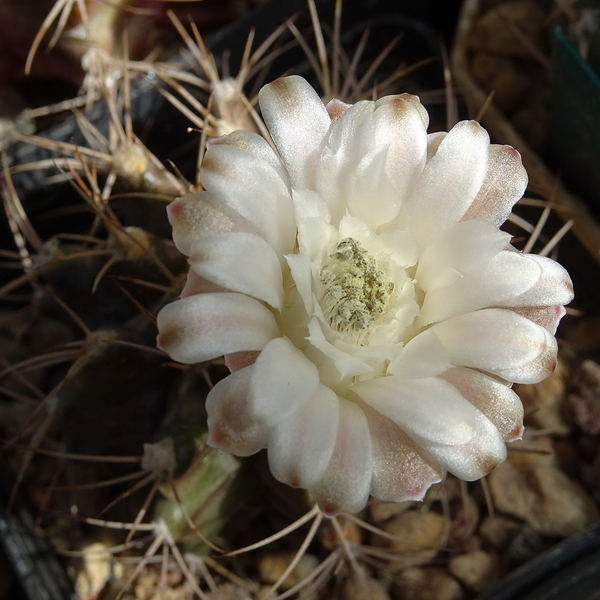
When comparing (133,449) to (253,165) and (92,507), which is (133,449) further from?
(253,165)

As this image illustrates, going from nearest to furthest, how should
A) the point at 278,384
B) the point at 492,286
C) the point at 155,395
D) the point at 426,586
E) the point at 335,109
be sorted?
the point at 278,384 → the point at 492,286 → the point at 335,109 → the point at 155,395 → the point at 426,586

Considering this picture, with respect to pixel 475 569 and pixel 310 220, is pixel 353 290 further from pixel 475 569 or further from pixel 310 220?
pixel 475 569

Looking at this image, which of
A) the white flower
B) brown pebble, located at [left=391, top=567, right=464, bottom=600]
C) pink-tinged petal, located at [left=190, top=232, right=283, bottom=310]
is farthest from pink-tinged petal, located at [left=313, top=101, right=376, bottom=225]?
brown pebble, located at [left=391, top=567, right=464, bottom=600]

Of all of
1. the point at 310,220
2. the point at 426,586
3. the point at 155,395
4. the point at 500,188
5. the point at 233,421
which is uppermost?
the point at 500,188

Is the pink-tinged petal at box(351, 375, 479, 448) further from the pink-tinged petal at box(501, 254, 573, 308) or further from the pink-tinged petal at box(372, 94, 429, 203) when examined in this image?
the pink-tinged petal at box(372, 94, 429, 203)

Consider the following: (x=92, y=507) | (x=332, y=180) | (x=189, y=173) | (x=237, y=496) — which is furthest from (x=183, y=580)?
→ (x=189, y=173)

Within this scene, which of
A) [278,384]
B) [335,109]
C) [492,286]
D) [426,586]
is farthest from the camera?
[426,586]

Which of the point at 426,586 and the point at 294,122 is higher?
the point at 294,122

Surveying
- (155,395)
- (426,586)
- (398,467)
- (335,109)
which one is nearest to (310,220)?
(335,109)
